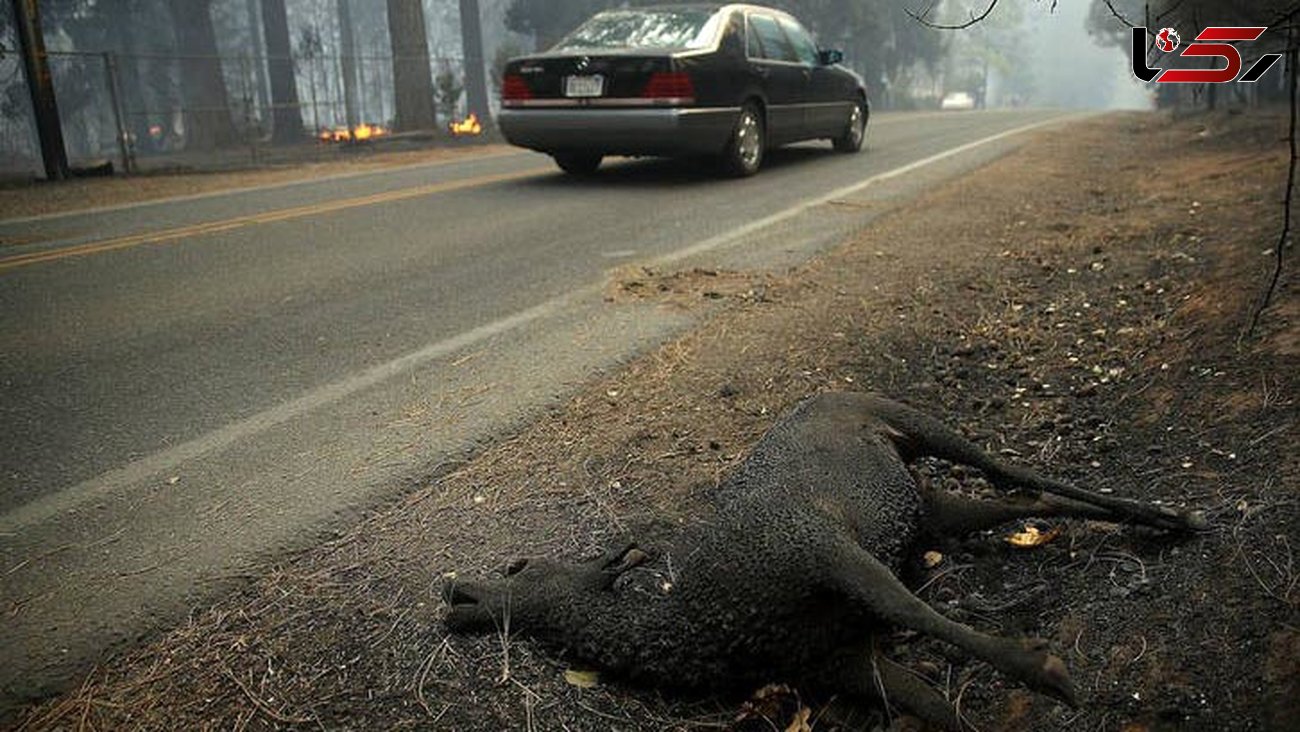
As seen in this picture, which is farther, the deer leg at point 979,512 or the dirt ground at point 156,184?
the dirt ground at point 156,184

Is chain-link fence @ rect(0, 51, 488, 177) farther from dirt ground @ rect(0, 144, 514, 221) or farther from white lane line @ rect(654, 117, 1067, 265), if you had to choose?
white lane line @ rect(654, 117, 1067, 265)

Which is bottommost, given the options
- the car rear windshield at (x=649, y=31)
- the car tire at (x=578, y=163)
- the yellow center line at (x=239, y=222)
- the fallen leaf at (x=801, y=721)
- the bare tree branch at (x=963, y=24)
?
the fallen leaf at (x=801, y=721)

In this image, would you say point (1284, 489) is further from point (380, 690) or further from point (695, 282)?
point (695, 282)

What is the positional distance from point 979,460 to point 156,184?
12.6 meters

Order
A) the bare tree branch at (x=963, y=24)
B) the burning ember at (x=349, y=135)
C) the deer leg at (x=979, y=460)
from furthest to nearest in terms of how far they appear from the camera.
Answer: the burning ember at (x=349, y=135), the bare tree branch at (x=963, y=24), the deer leg at (x=979, y=460)

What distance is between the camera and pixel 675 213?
827 cm

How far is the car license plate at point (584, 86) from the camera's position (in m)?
9.65

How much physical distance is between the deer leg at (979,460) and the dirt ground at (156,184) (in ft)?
31.7

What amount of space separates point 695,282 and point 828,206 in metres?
3.18

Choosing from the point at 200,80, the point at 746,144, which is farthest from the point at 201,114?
the point at 746,144

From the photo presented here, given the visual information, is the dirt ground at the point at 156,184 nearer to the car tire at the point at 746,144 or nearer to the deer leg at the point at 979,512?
the car tire at the point at 746,144

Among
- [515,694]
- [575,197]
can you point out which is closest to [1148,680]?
[515,694]

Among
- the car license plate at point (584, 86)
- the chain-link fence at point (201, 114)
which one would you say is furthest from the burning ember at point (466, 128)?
the car license plate at point (584, 86)

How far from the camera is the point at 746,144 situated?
34.8ft
